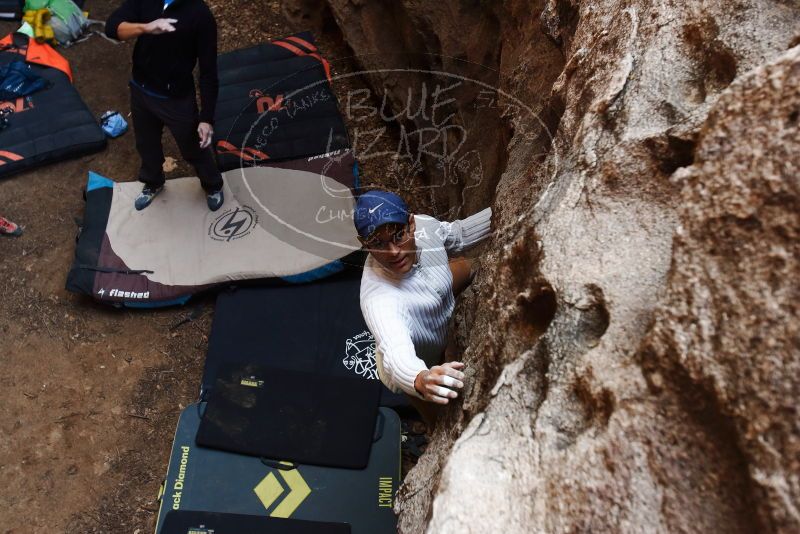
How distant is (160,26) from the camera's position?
364 centimetres

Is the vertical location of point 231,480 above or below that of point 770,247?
below

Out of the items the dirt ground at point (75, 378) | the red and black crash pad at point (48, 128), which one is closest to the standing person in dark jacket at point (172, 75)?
the dirt ground at point (75, 378)

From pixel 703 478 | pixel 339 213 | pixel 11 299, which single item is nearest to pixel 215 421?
pixel 339 213

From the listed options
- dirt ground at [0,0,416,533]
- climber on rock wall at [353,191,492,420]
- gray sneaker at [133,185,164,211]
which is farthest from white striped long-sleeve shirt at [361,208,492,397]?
gray sneaker at [133,185,164,211]

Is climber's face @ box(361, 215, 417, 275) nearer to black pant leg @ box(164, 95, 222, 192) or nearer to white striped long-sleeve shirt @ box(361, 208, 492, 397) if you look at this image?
white striped long-sleeve shirt @ box(361, 208, 492, 397)

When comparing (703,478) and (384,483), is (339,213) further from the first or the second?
(703,478)

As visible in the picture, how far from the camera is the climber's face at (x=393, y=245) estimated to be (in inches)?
91.5

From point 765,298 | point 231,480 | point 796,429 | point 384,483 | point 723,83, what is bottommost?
point 231,480

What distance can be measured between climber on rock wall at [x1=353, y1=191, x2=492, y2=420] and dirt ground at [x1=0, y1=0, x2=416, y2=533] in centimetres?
167

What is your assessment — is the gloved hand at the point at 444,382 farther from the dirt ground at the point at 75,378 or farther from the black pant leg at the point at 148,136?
the black pant leg at the point at 148,136

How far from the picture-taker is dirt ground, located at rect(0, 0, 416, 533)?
12.5 ft

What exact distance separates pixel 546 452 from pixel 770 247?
64 centimetres

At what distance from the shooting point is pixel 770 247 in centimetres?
125

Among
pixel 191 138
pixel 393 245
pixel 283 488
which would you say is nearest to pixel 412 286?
pixel 393 245
